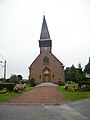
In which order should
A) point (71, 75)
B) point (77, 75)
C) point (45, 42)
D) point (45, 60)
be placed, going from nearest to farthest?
point (77, 75), point (45, 60), point (45, 42), point (71, 75)

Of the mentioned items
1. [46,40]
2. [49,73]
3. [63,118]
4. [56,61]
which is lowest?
[63,118]

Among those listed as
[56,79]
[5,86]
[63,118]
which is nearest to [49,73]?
[56,79]

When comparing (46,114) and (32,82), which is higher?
(32,82)

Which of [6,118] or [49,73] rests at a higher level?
[49,73]

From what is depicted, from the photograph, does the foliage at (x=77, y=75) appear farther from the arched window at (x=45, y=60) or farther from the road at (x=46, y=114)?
the road at (x=46, y=114)

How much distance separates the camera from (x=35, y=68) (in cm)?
4612

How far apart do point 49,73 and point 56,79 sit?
2321 mm

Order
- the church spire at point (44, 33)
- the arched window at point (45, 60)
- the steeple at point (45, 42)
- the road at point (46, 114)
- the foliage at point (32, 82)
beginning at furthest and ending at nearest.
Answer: the church spire at point (44, 33) → the steeple at point (45, 42) → the arched window at point (45, 60) → the foliage at point (32, 82) → the road at point (46, 114)

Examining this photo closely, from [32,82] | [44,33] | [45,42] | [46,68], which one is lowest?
[32,82]

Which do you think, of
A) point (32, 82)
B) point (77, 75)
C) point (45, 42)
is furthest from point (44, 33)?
point (77, 75)

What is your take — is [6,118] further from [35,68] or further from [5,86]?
[35,68]

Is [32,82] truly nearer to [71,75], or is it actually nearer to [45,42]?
[45,42]

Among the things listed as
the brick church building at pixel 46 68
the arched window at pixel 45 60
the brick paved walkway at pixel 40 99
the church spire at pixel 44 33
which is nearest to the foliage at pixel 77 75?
the brick church building at pixel 46 68

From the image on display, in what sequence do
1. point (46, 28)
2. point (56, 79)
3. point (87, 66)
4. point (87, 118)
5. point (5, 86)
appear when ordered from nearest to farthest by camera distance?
point (87, 118), point (5, 86), point (56, 79), point (46, 28), point (87, 66)
